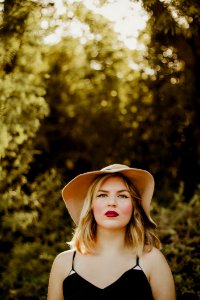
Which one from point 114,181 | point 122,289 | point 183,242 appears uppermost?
point 114,181

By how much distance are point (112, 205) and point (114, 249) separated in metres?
0.33

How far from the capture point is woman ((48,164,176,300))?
2.97 m

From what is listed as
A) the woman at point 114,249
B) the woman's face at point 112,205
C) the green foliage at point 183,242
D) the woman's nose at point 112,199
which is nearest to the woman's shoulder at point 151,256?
the woman at point 114,249

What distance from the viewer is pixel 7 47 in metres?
4.37

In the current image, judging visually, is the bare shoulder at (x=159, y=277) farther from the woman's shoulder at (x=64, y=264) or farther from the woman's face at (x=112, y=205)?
the woman's shoulder at (x=64, y=264)

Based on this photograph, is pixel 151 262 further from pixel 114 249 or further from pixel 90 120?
pixel 90 120

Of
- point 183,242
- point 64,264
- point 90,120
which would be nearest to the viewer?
point 64,264

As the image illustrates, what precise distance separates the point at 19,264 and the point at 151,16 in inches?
131

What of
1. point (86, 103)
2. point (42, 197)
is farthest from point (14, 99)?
point (86, 103)

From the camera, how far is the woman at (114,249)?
2967mm

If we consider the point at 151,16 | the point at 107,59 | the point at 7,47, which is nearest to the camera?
the point at 151,16

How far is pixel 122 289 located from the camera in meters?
2.94

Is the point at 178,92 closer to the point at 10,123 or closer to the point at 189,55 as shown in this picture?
the point at 189,55

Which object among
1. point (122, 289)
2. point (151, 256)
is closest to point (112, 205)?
point (151, 256)
